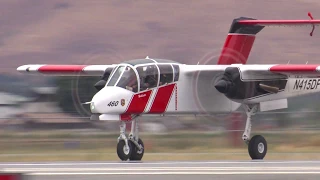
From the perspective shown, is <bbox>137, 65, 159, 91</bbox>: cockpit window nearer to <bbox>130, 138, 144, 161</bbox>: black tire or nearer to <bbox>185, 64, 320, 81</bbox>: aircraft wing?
<bbox>185, 64, 320, 81</bbox>: aircraft wing

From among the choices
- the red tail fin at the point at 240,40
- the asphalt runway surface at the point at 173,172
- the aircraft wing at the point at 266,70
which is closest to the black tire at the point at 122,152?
the aircraft wing at the point at 266,70

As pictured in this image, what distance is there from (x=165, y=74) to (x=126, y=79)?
55.9 inches

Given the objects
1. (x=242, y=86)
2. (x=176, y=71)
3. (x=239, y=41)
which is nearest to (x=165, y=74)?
(x=176, y=71)

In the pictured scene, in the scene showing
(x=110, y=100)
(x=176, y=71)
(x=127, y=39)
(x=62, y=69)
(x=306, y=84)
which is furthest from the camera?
(x=127, y=39)

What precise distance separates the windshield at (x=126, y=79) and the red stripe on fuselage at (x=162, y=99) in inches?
36.7

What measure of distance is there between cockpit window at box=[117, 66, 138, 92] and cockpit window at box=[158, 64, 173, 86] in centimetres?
100

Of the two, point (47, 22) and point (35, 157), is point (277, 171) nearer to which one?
point (35, 157)

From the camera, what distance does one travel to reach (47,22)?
298 feet

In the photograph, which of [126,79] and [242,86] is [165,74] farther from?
[242,86]

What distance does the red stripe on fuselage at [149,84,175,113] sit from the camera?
23125 mm

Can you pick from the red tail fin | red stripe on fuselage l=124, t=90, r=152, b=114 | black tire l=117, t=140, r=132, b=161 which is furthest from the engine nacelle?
black tire l=117, t=140, r=132, b=161

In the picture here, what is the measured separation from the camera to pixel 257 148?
2403cm

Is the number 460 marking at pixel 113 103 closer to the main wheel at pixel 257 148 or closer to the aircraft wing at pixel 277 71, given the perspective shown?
the aircraft wing at pixel 277 71

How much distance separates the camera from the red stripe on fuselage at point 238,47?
84.4 ft
